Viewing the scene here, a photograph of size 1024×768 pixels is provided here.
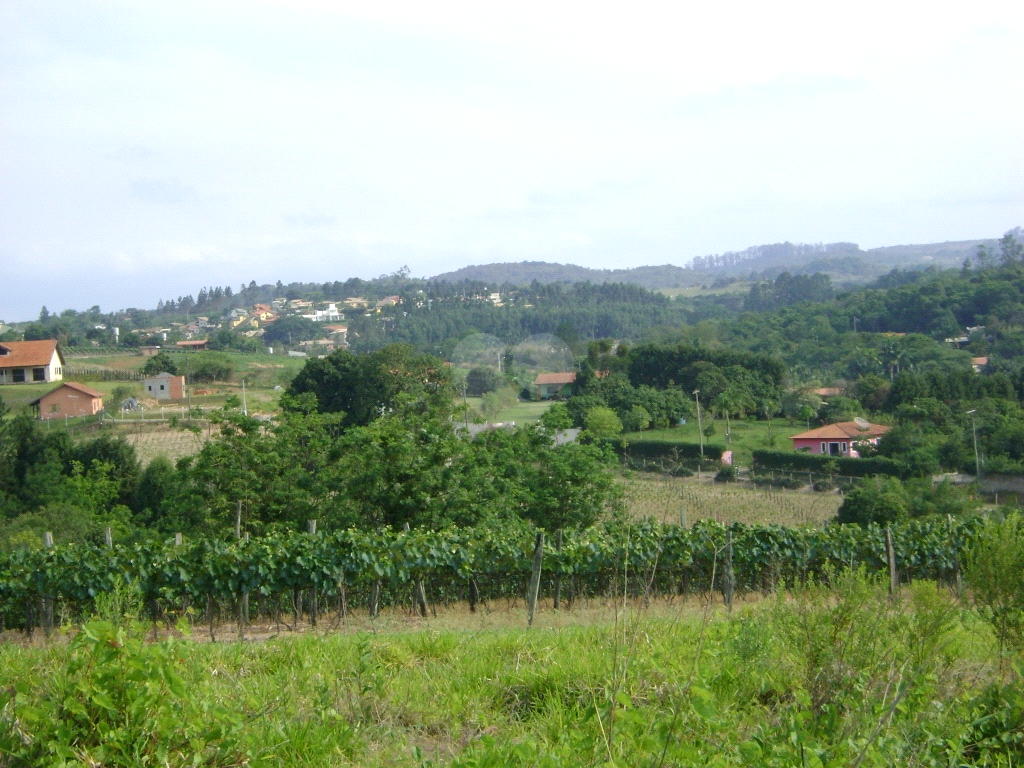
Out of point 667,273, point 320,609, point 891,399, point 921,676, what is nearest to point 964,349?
point 891,399

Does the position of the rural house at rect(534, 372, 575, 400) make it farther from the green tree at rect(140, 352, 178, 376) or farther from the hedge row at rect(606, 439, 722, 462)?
the green tree at rect(140, 352, 178, 376)

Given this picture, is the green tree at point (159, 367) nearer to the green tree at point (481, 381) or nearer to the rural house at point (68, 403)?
the rural house at point (68, 403)

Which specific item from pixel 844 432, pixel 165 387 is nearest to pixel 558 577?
pixel 844 432

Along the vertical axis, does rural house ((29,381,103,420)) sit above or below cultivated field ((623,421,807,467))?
above

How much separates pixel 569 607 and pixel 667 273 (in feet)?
608

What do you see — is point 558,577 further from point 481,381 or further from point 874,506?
point 481,381

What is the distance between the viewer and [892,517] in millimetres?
23109

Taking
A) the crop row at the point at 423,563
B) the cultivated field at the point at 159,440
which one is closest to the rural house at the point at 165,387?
the cultivated field at the point at 159,440

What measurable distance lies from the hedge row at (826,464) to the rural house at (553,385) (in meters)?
11.2

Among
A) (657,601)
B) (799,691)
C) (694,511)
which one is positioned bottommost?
(694,511)

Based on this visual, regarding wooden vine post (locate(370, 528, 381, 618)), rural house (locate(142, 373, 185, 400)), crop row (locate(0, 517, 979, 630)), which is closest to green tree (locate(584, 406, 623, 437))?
crop row (locate(0, 517, 979, 630))

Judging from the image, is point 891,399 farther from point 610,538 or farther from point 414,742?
point 414,742

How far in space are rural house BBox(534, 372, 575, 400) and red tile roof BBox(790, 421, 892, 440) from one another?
11.4m

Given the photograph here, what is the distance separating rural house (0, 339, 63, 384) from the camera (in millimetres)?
49969
